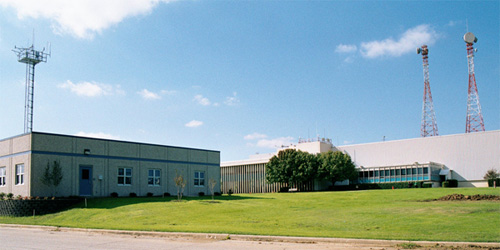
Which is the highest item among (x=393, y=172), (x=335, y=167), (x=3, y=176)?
(x=335, y=167)

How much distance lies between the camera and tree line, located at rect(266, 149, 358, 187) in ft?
213

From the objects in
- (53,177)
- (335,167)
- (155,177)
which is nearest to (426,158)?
(335,167)

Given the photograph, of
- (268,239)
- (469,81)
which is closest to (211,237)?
(268,239)

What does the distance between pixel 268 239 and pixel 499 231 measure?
8.32 m

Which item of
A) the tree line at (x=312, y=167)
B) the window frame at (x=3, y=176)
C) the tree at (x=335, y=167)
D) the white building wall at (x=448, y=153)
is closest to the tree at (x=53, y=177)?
the window frame at (x=3, y=176)

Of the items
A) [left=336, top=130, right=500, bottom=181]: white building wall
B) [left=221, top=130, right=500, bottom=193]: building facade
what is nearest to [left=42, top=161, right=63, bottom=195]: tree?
[left=221, top=130, right=500, bottom=193]: building facade

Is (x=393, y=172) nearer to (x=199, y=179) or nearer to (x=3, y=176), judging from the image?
(x=199, y=179)

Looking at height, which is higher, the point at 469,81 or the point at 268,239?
A: the point at 469,81

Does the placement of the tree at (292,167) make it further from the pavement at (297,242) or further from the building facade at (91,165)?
the pavement at (297,242)

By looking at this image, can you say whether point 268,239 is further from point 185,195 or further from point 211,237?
point 185,195

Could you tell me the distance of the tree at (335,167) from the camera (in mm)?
64625

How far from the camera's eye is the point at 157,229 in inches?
762

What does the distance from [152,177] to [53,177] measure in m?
10.6

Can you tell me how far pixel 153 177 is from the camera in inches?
1718
